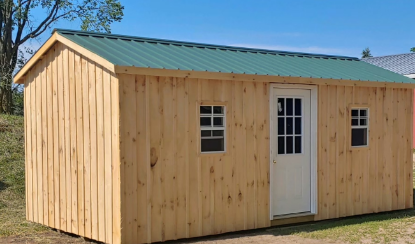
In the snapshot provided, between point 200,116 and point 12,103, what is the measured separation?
1342cm

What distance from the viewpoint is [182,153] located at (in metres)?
7.42

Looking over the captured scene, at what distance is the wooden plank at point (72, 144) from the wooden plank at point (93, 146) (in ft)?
1.37

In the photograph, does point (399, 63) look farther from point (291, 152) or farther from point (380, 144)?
point (291, 152)

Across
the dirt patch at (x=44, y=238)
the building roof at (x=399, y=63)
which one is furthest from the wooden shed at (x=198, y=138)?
the building roof at (x=399, y=63)

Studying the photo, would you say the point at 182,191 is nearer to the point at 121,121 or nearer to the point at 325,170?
the point at 121,121

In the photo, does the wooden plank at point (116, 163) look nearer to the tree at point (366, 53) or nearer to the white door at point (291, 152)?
the white door at point (291, 152)

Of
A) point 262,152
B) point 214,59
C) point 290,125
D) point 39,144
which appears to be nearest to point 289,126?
point 290,125

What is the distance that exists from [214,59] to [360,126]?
2.94 metres

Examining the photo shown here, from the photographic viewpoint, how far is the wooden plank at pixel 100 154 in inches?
279

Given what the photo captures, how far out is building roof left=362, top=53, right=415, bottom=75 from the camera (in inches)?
884

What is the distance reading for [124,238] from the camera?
269 inches

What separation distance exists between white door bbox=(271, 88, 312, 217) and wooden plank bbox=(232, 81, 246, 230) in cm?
61

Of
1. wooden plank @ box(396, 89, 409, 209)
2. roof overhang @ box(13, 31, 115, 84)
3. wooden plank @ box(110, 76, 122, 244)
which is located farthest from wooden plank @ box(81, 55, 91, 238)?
wooden plank @ box(396, 89, 409, 209)

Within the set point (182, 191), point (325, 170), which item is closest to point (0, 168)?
point (182, 191)
